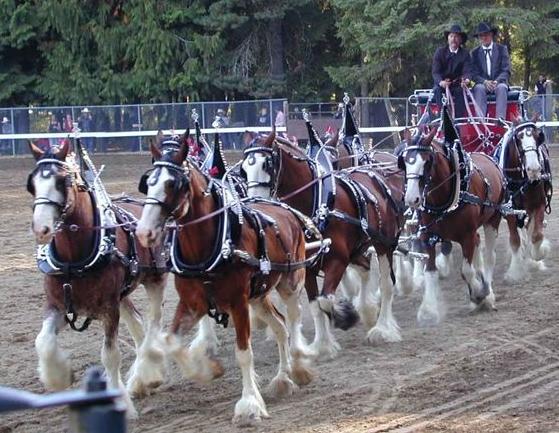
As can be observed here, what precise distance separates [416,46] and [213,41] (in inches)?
290

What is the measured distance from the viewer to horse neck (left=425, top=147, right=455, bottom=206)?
34.9 feet

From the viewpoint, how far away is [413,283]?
12438mm

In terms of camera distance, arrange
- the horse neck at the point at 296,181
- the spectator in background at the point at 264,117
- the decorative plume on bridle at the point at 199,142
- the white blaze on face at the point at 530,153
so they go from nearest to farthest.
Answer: the horse neck at the point at 296,181 < the decorative plume on bridle at the point at 199,142 < the white blaze on face at the point at 530,153 < the spectator in background at the point at 264,117

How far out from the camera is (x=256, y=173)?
8.94 meters

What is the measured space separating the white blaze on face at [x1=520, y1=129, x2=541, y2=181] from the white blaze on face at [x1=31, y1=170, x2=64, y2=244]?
24.0 feet

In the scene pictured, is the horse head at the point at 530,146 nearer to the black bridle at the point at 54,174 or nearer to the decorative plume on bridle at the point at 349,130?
the decorative plume on bridle at the point at 349,130

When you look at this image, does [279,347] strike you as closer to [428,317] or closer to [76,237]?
[76,237]

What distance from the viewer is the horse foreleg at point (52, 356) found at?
6922mm

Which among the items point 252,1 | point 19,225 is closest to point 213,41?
point 252,1

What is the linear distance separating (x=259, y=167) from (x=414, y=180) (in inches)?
69.2

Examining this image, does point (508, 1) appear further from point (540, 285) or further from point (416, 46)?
point (540, 285)

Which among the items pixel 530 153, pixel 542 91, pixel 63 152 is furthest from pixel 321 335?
pixel 542 91

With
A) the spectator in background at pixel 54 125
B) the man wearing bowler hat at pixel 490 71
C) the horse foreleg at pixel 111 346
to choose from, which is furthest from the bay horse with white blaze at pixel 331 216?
the spectator in background at pixel 54 125

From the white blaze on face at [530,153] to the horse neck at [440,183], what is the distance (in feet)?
7.86
